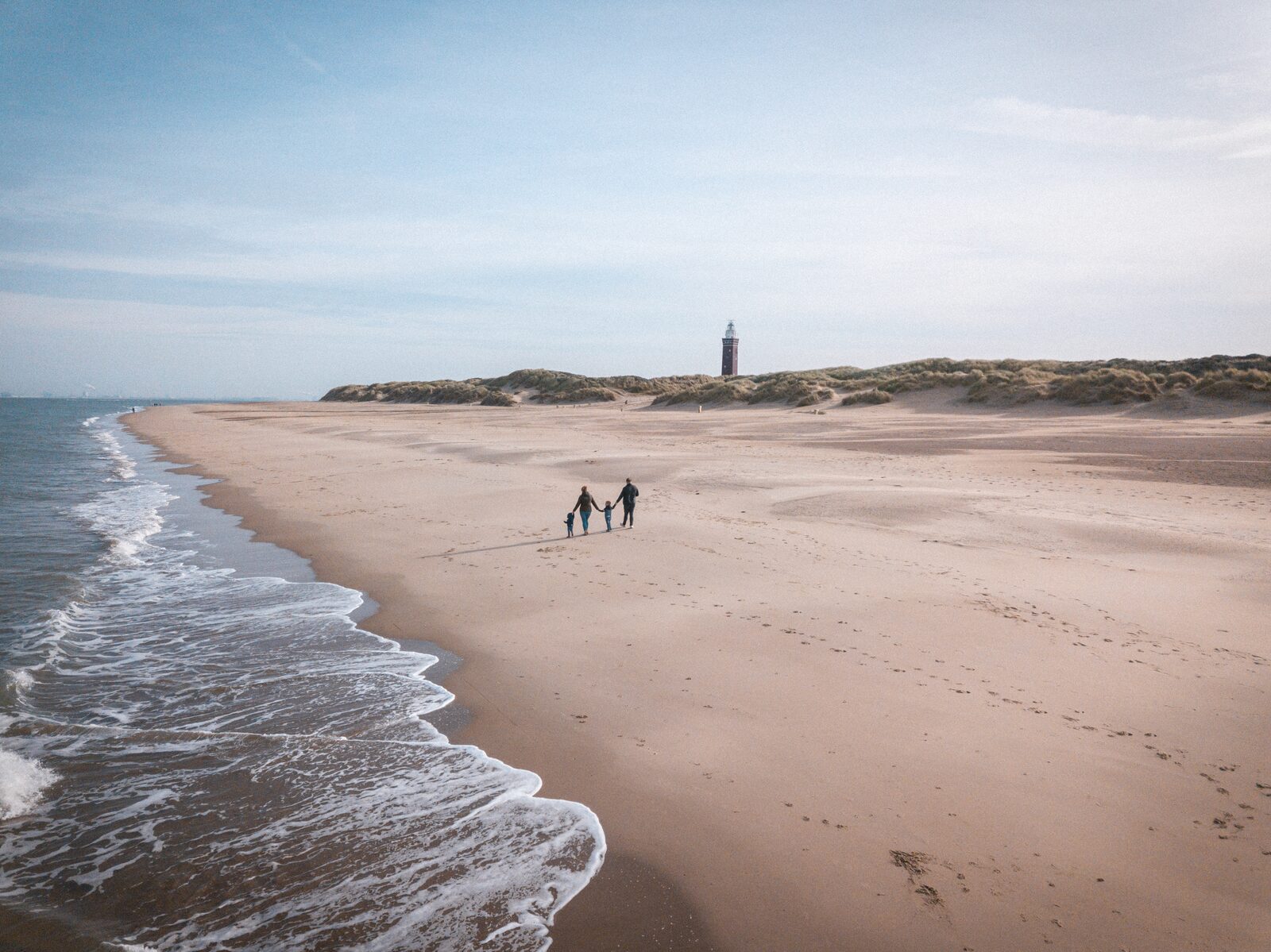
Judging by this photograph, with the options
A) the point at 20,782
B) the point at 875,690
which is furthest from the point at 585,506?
the point at 20,782

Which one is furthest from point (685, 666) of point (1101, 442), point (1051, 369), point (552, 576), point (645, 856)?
point (1051, 369)

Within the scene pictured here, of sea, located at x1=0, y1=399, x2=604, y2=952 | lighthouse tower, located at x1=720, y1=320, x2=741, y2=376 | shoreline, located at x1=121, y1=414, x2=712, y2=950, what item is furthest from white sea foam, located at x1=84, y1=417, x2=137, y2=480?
lighthouse tower, located at x1=720, y1=320, x2=741, y2=376

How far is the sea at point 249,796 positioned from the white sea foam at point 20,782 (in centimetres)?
2

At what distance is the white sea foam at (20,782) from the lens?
5699 millimetres

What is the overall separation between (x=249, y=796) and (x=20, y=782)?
206cm

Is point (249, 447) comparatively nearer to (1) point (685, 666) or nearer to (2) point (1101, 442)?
(1) point (685, 666)

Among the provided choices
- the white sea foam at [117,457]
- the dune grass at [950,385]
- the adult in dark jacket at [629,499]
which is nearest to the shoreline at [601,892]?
the adult in dark jacket at [629,499]

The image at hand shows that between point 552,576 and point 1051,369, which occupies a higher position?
point 1051,369

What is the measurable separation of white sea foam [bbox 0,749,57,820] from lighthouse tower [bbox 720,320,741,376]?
307 ft

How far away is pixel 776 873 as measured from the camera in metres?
4.71

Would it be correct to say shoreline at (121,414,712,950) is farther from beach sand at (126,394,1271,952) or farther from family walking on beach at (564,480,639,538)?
family walking on beach at (564,480,639,538)

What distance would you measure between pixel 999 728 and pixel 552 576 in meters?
7.07

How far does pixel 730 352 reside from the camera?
97.2 m

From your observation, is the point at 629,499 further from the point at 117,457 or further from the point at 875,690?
the point at 117,457
